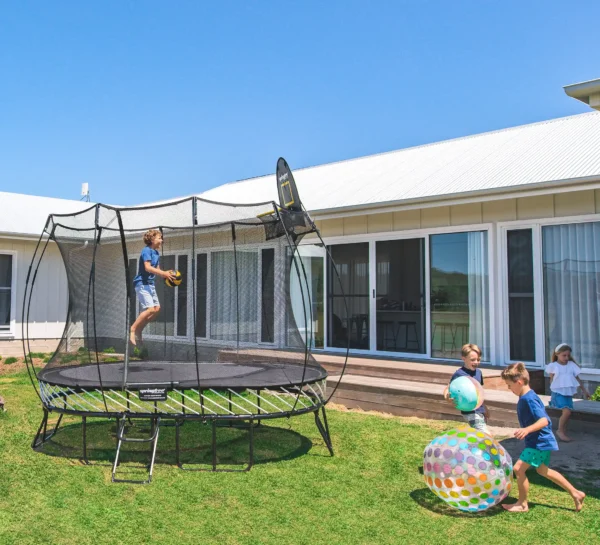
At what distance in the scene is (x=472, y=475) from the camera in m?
3.39

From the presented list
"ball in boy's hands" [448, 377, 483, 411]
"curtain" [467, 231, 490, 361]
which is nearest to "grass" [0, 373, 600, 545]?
"ball in boy's hands" [448, 377, 483, 411]

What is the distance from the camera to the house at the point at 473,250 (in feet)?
23.9

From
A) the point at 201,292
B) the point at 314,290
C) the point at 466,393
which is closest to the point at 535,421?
the point at 466,393

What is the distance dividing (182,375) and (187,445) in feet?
2.19

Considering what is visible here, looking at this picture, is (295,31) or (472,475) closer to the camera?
(472,475)

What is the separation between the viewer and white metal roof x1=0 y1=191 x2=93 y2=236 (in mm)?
13289

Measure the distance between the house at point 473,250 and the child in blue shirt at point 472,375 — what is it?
148 cm

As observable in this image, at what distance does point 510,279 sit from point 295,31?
6.98 metres

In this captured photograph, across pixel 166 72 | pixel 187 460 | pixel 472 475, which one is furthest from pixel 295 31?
pixel 472 475

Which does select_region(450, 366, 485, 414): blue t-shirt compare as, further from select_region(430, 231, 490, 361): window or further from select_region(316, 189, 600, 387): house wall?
select_region(430, 231, 490, 361): window

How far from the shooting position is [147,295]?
216 inches

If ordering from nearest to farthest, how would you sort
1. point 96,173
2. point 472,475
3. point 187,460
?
point 472,475 < point 187,460 < point 96,173

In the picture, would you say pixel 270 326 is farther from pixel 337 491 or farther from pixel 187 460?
A: pixel 337 491

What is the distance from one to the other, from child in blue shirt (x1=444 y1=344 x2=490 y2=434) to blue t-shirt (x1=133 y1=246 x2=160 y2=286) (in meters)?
2.88
